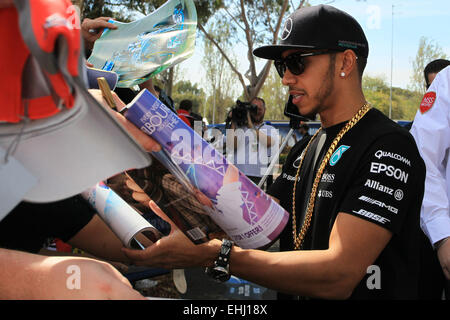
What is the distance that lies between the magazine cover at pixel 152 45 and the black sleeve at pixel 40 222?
47cm

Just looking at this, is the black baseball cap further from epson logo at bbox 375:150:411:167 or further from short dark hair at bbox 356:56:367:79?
epson logo at bbox 375:150:411:167

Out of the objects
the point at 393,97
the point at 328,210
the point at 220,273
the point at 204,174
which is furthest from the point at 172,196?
the point at 393,97

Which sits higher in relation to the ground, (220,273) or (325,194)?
(325,194)

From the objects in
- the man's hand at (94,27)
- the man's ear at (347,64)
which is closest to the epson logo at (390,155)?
the man's ear at (347,64)


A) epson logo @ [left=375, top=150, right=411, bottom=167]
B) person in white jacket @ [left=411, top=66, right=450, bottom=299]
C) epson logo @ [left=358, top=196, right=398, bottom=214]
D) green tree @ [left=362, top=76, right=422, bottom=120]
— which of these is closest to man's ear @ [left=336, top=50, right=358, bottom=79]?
epson logo @ [left=375, top=150, right=411, bottom=167]

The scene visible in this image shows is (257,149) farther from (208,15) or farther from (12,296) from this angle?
(208,15)

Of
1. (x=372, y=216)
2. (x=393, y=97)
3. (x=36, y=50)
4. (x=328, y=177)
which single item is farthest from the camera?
(x=393, y=97)

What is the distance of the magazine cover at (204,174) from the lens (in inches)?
44.1

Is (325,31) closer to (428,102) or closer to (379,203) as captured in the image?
(379,203)

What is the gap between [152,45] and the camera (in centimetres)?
144

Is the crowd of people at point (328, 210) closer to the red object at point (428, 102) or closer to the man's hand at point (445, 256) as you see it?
the man's hand at point (445, 256)

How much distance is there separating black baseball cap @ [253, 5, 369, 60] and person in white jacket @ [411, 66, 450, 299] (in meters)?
0.78

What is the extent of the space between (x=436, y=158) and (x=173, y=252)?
1.58 metres

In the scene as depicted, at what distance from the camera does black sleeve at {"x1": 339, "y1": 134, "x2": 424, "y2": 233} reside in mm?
1448
